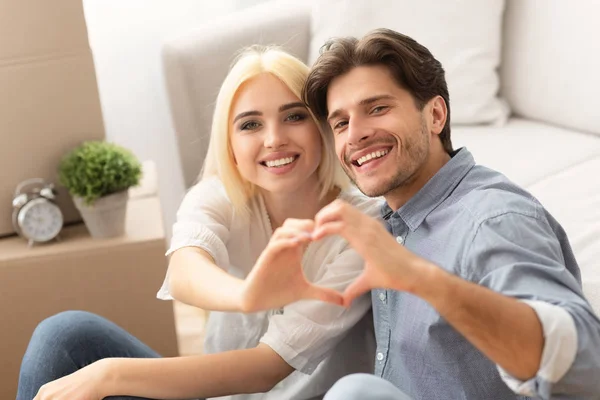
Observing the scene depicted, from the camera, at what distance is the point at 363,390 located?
3.31 ft

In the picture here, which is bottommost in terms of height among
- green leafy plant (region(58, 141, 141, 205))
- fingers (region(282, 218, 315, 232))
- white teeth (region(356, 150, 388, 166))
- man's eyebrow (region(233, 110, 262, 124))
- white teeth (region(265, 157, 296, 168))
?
green leafy plant (region(58, 141, 141, 205))

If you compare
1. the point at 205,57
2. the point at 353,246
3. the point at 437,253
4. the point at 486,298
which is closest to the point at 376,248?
the point at 353,246

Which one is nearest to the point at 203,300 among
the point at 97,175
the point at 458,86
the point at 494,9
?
the point at 97,175

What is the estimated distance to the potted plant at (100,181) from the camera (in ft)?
6.22

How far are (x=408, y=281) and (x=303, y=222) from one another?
0.14 meters


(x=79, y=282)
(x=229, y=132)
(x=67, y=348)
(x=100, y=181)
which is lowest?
(x=79, y=282)

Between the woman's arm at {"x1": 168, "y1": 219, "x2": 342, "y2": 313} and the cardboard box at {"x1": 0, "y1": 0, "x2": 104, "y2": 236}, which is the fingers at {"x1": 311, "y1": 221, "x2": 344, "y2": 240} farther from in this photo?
the cardboard box at {"x1": 0, "y1": 0, "x2": 104, "y2": 236}

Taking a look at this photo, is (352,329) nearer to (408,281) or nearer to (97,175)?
(408,281)

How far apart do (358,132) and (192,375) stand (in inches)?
19.3

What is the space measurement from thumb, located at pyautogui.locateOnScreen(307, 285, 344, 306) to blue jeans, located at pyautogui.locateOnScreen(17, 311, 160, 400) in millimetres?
610

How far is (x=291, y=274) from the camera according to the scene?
103cm

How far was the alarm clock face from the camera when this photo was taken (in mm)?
1917

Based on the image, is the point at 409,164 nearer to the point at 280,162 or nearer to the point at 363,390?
the point at 280,162

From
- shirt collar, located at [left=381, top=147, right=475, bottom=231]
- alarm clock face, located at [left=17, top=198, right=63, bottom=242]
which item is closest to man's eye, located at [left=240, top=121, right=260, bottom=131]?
shirt collar, located at [left=381, top=147, right=475, bottom=231]
